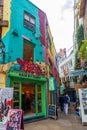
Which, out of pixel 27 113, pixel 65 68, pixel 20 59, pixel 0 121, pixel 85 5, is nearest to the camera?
pixel 0 121

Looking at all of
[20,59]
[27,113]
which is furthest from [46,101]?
[20,59]

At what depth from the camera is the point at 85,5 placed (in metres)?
18.6

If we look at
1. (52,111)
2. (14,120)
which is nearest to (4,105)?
(14,120)

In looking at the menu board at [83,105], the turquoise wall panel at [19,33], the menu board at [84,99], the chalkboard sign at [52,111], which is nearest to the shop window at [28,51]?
the turquoise wall panel at [19,33]

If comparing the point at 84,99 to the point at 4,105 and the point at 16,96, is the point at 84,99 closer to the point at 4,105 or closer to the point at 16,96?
the point at 16,96

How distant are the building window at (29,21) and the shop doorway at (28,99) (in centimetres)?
448

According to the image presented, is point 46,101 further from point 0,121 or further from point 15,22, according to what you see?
point 0,121

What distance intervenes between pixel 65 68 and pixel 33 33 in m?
28.3

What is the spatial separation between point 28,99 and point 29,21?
626 cm

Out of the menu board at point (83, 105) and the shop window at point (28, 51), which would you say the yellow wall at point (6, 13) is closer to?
the shop window at point (28, 51)

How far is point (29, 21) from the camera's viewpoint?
1471 centimetres

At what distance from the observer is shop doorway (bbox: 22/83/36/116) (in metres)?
14.3

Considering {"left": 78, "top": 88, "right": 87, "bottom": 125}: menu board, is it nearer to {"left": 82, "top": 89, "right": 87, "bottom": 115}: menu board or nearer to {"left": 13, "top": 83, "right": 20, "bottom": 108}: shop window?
{"left": 82, "top": 89, "right": 87, "bottom": 115}: menu board

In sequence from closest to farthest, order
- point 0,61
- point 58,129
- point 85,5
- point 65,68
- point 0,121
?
point 0,121 → point 58,129 → point 0,61 → point 85,5 → point 65,68
